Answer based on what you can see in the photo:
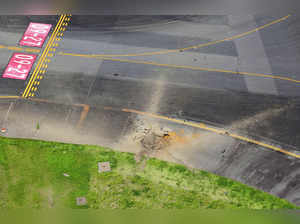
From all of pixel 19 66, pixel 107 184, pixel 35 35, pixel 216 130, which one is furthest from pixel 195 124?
pixel 35 35

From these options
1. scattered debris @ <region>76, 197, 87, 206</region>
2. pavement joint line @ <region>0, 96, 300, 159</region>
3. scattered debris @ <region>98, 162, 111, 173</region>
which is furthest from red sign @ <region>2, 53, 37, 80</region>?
scattered debris @ <region>76, 197, 87, 206</region>

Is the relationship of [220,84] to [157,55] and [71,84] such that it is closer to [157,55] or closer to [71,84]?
[157,55]

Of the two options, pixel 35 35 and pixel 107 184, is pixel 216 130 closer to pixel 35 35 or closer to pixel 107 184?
pixel 107 184

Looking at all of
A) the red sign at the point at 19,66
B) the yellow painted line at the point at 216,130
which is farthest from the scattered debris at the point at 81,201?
the red sign at the point at 19,66

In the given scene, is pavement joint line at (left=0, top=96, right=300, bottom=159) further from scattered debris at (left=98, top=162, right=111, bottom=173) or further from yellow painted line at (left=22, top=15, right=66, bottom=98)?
scattered debris at (left=98, top=162, right=111, bottom=173)

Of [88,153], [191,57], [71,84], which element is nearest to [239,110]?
[191,57]

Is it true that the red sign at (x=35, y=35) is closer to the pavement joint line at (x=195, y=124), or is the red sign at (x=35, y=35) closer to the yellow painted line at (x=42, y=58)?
the yellow painted line at (x=42, y=58)
